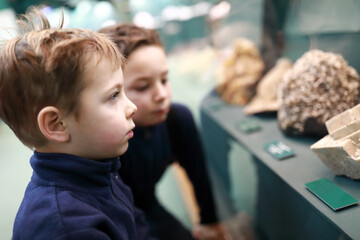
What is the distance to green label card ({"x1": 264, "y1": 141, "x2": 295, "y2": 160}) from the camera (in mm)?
1026

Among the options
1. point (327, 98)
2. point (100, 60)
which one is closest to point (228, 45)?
point (327, 98)

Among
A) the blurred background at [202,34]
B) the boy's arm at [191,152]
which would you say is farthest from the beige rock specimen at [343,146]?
the boy's arm at [191,152]

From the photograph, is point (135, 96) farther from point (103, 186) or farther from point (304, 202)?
point (304, 202)

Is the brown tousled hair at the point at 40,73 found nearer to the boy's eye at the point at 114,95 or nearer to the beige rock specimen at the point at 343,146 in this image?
the boy's eye at the point at 114,95

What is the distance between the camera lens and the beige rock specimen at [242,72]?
5.51 ft

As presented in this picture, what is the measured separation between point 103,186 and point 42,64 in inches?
13.1

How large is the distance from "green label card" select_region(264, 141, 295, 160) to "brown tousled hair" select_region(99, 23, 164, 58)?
629 mm

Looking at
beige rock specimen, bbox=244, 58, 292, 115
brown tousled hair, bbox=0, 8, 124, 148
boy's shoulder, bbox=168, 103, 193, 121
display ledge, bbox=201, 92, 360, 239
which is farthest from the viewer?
beige rock specimen, bbox=244, 58, 292, 115

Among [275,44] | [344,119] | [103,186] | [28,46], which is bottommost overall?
[103,186]

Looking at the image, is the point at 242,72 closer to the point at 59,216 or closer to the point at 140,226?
the point at 140,226

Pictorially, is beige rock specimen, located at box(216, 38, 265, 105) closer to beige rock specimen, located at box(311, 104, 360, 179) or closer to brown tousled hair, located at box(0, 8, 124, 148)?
beige rock specimen, located at box(311, 104, 360, 179)

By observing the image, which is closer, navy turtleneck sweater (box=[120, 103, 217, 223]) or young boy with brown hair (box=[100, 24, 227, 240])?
young boy with brown hair (box=[100, 24, 227, 240])

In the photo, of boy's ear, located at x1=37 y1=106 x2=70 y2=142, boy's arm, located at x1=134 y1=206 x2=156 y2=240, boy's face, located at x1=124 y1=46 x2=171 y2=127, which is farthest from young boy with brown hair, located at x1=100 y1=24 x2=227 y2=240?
boy's ear, located at x1=37 y1=106 x2=70 y2=142

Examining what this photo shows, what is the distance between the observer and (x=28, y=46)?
0.54m
